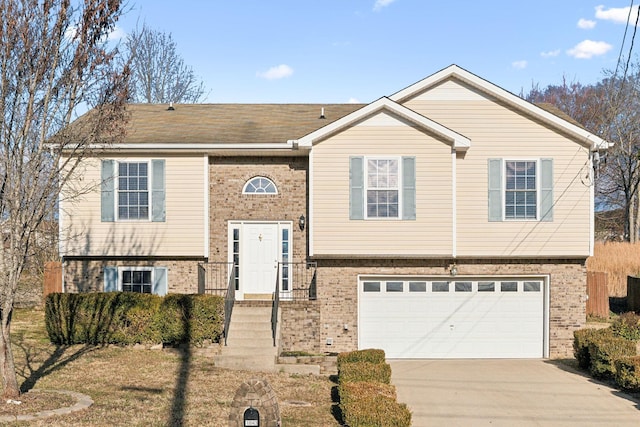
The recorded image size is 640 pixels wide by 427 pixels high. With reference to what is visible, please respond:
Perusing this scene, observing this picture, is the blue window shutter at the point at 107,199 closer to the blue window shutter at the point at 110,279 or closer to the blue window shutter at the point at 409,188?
the blue window shutter at the point at 110,279

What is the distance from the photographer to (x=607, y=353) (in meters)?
15.2

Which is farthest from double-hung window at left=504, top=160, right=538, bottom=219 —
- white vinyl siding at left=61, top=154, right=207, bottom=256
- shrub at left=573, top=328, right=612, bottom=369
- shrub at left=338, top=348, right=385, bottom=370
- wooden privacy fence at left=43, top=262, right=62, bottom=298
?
wooden privacy fence at left=43, top=262, right=62, bottom=298

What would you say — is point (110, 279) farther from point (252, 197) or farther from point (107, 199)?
point (252, 197)

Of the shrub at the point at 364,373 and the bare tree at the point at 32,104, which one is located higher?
the bare tree at the point at 32,104

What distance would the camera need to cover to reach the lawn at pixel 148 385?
35.4 feet

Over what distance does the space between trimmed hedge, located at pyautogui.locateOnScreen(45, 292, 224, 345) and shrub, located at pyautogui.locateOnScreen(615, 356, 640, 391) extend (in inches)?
329

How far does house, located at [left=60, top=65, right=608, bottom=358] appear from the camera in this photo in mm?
17750

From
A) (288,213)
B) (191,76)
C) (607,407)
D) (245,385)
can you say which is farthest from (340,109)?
(191,76)

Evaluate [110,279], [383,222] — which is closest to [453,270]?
[383,222]

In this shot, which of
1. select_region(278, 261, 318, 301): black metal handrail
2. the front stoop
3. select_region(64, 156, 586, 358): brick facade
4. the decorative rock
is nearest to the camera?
the decorative rock

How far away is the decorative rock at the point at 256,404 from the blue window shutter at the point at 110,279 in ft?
39.0

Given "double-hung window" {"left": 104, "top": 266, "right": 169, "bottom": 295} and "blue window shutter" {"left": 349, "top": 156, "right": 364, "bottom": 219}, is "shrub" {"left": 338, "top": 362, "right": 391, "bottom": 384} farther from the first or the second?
"double-hung window" {"left": 104, "top": 266, "right": 169, "bottom": 295}

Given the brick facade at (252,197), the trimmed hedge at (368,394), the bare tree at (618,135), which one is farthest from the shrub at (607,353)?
the bare tree at (618,135)

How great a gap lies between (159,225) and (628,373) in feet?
37.0
